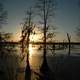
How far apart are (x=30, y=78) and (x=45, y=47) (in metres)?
4.37

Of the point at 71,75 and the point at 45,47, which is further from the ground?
the point at 45,47

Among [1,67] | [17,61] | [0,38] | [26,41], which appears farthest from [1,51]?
[17,61]

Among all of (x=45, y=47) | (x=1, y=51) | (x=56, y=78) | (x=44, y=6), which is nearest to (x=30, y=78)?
(x=56, y=78)

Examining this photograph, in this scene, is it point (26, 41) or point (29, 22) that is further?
point (29, 22)

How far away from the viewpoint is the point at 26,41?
17.0 m

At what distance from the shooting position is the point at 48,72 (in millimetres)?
18438

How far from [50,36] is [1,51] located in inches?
264

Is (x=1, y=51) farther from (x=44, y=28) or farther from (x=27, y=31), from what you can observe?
(x=44, y=28)

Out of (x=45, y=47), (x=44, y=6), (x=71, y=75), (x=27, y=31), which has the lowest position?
(x=71, y=75)

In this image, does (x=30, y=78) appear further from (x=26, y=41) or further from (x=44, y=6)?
(x=44, y=6)

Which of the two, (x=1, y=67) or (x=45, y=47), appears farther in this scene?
(x=45, y=47)

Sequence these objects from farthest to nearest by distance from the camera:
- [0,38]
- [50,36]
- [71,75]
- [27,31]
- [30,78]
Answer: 1. [50,36]
2. [71,75]
3. [27,31]
4. [30,78]
5. [0,38]

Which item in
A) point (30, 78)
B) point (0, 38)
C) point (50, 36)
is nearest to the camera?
point (0, 38)

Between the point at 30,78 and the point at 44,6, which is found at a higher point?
the point at 44,6
